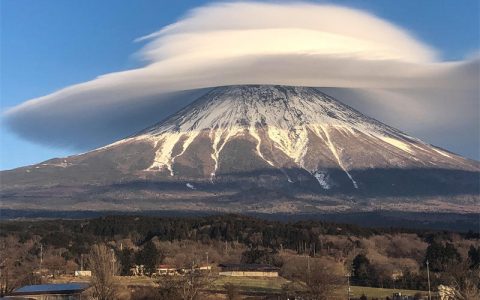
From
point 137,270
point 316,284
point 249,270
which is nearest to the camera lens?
point 316,284

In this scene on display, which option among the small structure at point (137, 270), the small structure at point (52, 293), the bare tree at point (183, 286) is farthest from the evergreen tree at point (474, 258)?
the small structure at point (52, 293)

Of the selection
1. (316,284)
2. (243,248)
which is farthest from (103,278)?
(243,248)

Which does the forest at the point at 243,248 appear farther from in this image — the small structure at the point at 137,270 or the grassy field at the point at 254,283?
the grassy field at the point at 254,283

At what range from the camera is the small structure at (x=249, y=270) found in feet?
291

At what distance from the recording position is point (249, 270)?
8969 cm

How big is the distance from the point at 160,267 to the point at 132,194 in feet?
335

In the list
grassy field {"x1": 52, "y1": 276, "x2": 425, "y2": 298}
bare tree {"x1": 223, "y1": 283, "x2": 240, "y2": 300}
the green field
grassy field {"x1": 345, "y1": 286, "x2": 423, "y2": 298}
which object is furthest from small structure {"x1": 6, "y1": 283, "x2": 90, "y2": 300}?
grassy field {"x1": 345, "y1": 286, "x2": 423, "y2": 298}

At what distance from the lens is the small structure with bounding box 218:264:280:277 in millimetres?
88812

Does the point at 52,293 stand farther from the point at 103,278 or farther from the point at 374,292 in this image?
the point at 374,292

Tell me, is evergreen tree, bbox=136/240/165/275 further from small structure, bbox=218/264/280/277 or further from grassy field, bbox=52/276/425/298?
small structure, bbox=218/264/280/277

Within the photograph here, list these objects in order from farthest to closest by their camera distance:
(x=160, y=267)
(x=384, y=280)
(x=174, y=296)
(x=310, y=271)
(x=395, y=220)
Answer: (x=395, y=220) < (x=160, y=267) < (x=384, y=280) < (x=310, y=271) < (x=174, y=296)

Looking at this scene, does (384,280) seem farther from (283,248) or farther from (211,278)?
(283,248)

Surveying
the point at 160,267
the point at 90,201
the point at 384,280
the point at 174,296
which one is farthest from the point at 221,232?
the point at 90,201

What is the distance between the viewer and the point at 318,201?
635 feet
